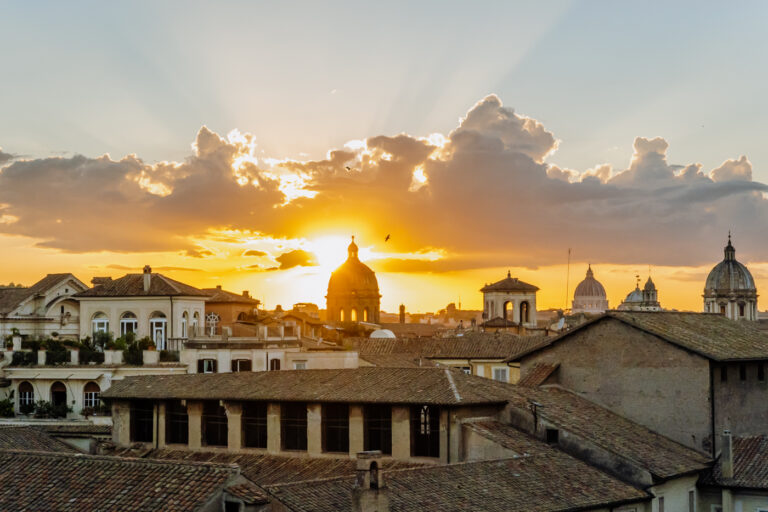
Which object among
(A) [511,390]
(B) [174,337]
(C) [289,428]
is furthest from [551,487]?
(B) [174,337]

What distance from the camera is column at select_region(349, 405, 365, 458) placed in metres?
37.2

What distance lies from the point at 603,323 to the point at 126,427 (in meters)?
18.6

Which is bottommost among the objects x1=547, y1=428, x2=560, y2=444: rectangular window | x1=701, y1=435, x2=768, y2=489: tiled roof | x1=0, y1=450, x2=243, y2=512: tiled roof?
x1=701, y1=435, x2=768, y2=489: tiled roof

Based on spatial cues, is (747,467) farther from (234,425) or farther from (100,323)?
(100,323)

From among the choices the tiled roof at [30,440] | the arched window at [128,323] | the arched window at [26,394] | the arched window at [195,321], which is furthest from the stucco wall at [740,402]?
the arched window at [128,323]

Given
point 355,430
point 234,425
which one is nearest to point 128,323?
point 234,425

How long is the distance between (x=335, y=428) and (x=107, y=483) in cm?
1228

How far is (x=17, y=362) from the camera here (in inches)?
2477

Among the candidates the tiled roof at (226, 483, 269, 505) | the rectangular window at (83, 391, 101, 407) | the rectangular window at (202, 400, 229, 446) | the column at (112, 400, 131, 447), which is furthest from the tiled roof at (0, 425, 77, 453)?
the tiled roof at (226, 483, 269, 505)

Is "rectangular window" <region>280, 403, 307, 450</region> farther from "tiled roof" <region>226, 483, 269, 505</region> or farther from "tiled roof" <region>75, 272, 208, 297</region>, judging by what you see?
"tiled roof" <region>75, 272, 208, 297</region>

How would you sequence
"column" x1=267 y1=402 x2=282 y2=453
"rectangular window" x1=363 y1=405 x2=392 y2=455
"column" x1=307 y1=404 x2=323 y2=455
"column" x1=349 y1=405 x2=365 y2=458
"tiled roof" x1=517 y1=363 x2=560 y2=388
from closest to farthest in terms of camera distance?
"rectangular window" x1=363 y1=405 x2=392 y2=455
"column" x1=349 y1=405 x2=365 y2=458
"column" x1=307 y1=404 x2=323 y2=455
"column" x1=267 y1=402 x2=282 y2=453
"tiled roof" x1=517 y1=363 x2=560 y2=388

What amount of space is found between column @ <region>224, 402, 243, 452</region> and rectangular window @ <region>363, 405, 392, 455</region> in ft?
17.7

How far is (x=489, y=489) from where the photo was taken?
2934cm

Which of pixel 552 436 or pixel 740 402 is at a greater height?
pixel 740 402
